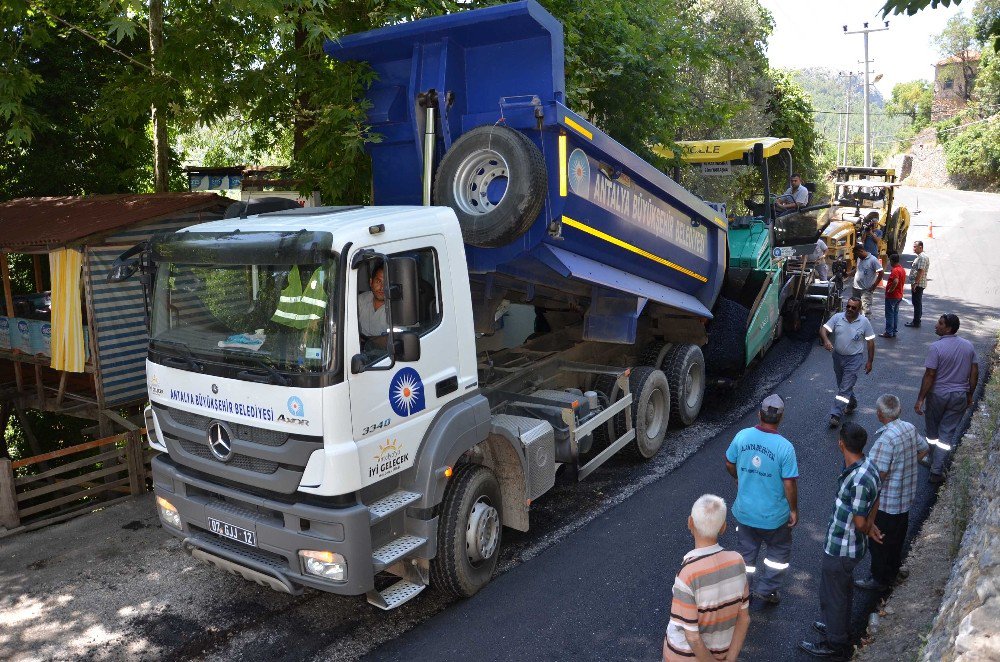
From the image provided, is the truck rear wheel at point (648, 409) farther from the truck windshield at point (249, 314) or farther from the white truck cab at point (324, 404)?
the truck windshield at point (249, 314)

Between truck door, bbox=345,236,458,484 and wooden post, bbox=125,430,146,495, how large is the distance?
13.7 feet

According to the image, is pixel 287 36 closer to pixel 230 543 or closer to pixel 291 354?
pixel 291 354

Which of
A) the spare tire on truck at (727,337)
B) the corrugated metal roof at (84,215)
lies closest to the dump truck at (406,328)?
the spare tire on truck at (727,337)

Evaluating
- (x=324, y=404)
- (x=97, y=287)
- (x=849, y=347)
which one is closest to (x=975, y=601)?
(x=324, y=404)

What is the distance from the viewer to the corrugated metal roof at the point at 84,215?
25.6 ft

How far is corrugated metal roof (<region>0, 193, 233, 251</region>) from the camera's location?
7.81 metres

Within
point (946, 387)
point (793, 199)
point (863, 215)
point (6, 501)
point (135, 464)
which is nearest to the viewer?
point (6, 501)

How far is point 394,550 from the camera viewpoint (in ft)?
15.0

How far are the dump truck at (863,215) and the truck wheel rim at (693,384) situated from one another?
7.65 meters

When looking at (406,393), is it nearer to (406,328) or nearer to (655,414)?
(406,328)

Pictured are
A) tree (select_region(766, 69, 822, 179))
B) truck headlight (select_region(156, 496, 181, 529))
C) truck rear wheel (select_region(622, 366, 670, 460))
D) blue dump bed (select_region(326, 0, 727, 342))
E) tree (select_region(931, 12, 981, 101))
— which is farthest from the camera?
tree (select_region(931, 12, 981, 101))

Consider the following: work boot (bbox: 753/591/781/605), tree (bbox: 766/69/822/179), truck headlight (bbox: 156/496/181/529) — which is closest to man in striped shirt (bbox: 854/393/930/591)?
work boot (bbox: 753/591/781/605)

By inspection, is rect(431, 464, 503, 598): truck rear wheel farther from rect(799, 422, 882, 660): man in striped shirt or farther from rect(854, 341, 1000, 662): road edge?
rect(854, 341, 1000, 662): road edge

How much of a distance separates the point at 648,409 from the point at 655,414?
8.0 inches
